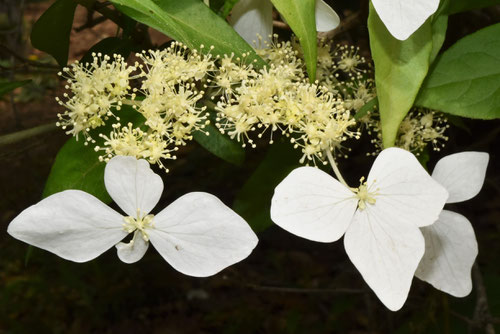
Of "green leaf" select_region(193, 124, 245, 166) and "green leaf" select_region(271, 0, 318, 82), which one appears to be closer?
"green leaf" select_region(271, 0, 318, 82)

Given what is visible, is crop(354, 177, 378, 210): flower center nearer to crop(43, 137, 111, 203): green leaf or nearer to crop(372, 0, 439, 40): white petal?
crop(372, 0, 439, 40): white petal

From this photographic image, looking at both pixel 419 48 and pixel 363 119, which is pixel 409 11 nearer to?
pixel 419 48

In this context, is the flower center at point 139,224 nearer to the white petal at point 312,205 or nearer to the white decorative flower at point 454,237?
the white petal at point 312,205

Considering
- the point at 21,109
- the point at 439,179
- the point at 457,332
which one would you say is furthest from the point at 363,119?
the point at 21,109

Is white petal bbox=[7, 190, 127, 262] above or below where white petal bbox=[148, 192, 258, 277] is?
below

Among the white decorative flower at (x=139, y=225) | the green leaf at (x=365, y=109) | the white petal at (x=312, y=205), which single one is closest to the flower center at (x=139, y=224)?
the white decorative flower at (x=139, y=225)

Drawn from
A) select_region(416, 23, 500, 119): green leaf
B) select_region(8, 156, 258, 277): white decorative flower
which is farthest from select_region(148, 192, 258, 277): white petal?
select_region(416, 23, 500, 119): green leaf

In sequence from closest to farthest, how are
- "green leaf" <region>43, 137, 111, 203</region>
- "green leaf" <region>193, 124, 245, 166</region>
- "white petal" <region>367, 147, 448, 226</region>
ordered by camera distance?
"white petal" <region>367, 147, 448, 226</region>
"green leaf" <region>43, 137, 111, 203</region>
"green leaf" <region>193, 124, 245, 166</region>
